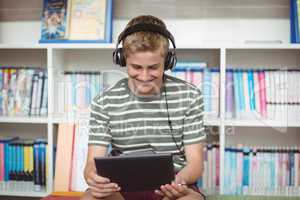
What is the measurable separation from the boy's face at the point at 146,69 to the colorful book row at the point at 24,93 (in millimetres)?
903

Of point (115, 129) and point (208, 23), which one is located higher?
point (208, 23)

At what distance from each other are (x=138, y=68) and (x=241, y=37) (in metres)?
1.02

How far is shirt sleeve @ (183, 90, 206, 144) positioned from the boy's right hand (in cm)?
34

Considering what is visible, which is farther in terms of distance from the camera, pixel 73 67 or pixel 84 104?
pixel 73 67

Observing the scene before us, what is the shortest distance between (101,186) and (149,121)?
0.33 m

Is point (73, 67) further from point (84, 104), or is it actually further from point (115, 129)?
point (115, 129)

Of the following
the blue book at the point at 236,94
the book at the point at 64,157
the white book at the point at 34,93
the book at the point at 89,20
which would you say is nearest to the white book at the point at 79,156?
the book at the point at 64,157

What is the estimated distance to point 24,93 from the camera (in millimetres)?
2104

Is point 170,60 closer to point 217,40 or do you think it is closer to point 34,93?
point 217,40

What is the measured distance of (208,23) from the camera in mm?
2146

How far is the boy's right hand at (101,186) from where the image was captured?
1168mm

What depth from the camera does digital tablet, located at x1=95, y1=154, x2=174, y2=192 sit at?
3.63 feet

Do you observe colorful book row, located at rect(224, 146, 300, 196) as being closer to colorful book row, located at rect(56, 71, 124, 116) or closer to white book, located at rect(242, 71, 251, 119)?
white book, located at rect(242, 71, 251, 119)

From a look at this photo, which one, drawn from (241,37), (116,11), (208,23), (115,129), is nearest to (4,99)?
(116,11)
